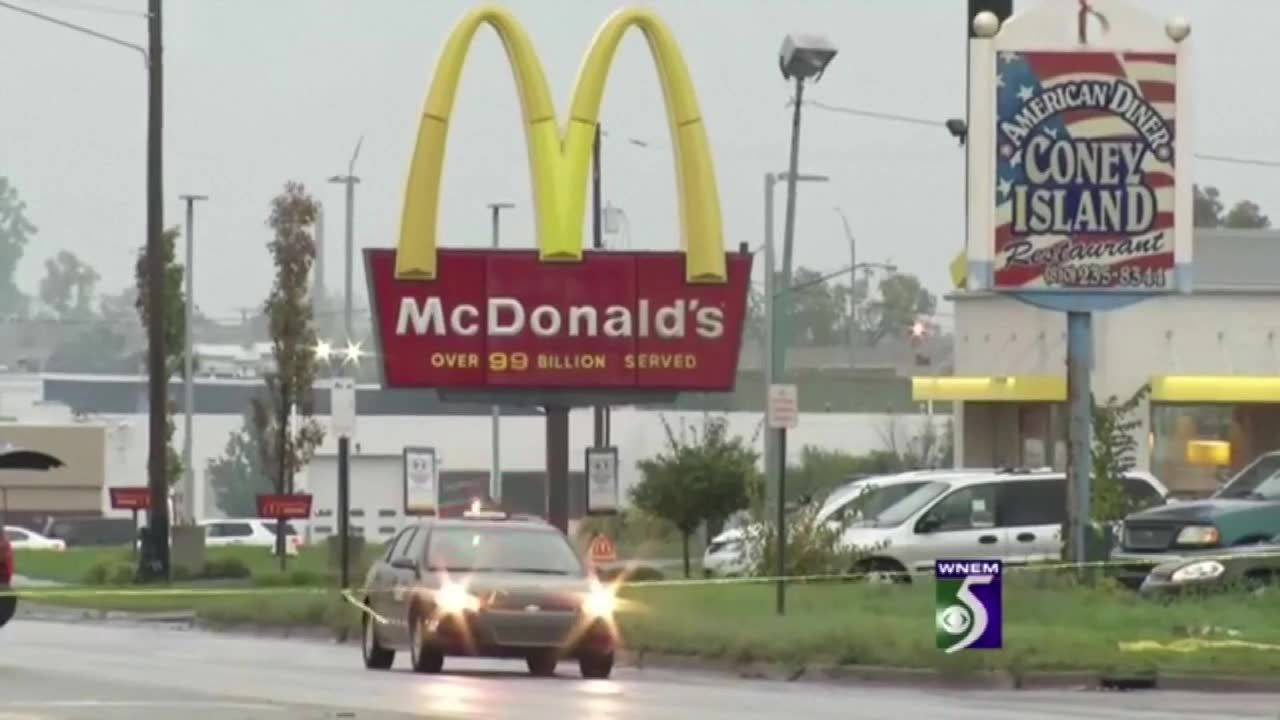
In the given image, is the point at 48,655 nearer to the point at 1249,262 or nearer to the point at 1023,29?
the point at 1023,29

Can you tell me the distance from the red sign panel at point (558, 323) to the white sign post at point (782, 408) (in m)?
12.7

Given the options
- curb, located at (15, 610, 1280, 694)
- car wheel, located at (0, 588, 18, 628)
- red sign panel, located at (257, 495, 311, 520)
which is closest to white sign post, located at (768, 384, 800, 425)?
curb, located at (15, 610, 1280, 694)

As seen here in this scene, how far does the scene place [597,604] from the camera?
25359 millimetres

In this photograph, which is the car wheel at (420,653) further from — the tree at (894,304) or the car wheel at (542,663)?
the tree at (894,304)

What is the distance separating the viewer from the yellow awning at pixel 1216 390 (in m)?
54.2

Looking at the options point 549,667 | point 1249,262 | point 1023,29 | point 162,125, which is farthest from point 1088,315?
point 1249,262

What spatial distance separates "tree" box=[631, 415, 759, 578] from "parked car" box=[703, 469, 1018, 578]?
744cm

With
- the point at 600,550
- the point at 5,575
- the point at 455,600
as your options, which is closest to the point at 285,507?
the point at 600,550

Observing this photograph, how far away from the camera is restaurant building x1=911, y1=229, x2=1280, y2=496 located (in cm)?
5481

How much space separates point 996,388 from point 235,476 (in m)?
57.5

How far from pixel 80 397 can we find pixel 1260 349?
282 feet

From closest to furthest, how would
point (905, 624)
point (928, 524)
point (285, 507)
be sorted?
point (905, 624) < point (928, 524) < point (285, 507)

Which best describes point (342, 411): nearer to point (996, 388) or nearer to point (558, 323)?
point (558, 323)

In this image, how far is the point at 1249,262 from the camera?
57812 millimetres
